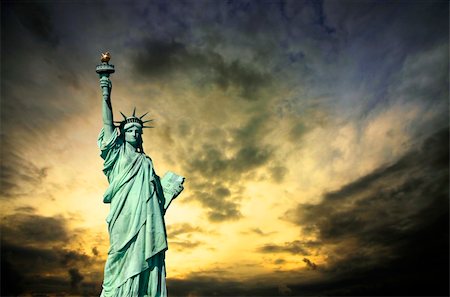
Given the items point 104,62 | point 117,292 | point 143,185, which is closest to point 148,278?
point 117,292

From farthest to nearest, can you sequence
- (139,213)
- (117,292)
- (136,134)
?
(136,134) < (139,213) < (117,292)

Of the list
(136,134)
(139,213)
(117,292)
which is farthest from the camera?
(136,134)

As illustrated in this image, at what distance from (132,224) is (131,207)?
706 millimetres

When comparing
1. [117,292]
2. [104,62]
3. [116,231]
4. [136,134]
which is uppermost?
[104,62]

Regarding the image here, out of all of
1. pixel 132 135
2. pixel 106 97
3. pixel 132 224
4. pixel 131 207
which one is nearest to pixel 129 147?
pixel 132 135

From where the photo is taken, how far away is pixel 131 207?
59.4ft

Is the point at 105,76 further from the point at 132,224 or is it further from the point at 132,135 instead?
the point at 132,224

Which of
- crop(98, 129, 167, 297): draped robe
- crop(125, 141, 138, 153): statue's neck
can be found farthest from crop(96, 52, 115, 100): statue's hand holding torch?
crop(125, 141, 138, 153): statue's neck

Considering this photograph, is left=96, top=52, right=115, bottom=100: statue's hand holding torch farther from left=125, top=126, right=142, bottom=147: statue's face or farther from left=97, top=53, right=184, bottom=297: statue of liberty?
left=125, top=126, right=142, bottom=147: statue's face

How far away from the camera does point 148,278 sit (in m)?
17.5

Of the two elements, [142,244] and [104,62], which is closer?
[142,244]

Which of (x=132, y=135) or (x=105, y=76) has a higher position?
(x=105, y=76)

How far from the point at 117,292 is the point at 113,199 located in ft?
11.8

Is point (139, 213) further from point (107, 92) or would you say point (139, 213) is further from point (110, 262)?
point (107, 92)
